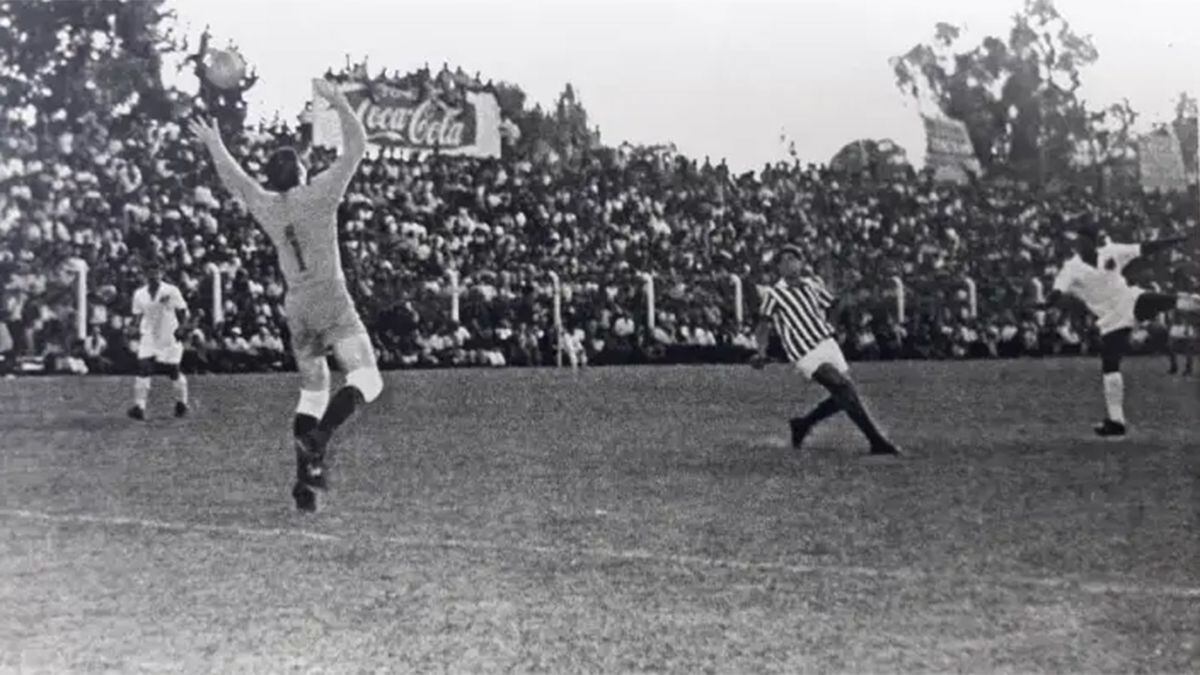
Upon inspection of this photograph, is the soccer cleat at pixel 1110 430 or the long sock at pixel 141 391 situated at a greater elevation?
the long sock at pixel 141 391

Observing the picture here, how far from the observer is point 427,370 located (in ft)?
49.2

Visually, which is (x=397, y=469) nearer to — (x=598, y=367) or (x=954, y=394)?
(x=954, y=394)

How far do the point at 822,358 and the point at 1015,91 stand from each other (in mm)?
1634

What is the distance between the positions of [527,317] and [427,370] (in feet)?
6.08

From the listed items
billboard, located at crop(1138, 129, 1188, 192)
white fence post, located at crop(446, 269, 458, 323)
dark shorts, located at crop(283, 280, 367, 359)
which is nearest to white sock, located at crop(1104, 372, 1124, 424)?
billboard, located at crop(1138, 129, 1188, 192)

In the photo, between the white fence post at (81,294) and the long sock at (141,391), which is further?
the long sock at (141,391)

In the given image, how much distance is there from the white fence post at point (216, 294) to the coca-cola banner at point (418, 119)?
151cm

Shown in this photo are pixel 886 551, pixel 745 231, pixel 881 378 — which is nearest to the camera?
pixel 886 551

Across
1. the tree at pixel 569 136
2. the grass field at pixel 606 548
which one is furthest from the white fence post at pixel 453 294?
the grass field at pixel 606 548

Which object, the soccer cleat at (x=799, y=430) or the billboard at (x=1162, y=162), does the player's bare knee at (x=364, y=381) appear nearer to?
the soccer cleat at (x=799, y=430)

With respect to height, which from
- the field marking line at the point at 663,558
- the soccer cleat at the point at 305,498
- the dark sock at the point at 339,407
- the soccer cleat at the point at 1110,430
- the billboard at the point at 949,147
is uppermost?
the billboard at the point at 949,147

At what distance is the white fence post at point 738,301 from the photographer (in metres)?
14.8

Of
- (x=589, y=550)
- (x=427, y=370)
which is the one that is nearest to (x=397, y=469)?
(x=589, y=550)

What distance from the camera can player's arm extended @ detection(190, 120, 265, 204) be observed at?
18.1 ft
